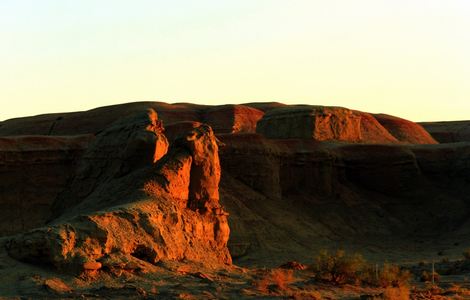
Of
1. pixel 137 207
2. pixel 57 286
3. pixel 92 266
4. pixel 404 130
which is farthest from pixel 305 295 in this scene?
pixel 404 130

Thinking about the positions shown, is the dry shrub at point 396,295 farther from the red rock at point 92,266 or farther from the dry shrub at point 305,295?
the red rock at point 92,266

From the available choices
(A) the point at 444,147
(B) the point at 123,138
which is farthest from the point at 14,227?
(A) the point at 444,147

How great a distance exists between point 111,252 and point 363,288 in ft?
23.8

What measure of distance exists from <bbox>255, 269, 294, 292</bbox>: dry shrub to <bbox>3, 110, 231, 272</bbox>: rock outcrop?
1426 mm

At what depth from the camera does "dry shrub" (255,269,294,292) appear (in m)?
17.1

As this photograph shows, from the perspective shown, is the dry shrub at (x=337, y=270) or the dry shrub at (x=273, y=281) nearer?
the dry shrub at (x=273, y=281)

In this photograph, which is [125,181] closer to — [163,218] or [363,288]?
[163,218]

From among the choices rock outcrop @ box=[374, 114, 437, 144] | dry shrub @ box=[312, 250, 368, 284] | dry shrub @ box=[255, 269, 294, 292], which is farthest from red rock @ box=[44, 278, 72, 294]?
rock outcrop @ box=[374, 114, 437, 144]

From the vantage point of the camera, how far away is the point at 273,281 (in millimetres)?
18031

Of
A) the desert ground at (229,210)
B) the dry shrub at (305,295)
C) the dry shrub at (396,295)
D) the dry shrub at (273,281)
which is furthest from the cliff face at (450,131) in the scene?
the dry shrub at (305,295)

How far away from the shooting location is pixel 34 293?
13656 mm

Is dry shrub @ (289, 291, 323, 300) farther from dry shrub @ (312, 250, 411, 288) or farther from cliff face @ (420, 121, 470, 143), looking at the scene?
cliff face @ (420, 121, 470, 143)

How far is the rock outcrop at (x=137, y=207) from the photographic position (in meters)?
14.9

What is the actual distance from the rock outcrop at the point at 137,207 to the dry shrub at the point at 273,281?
4.68 feet
